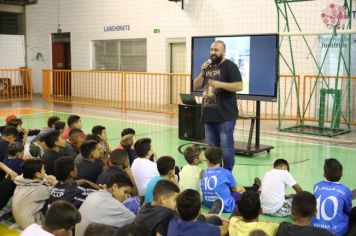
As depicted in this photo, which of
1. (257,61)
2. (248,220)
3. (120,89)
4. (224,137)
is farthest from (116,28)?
(248,220)

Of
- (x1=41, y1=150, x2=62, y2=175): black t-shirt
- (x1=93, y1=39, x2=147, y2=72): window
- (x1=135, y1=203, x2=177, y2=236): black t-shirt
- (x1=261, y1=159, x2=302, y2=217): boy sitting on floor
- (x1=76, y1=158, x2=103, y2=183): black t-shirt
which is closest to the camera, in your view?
(x1=135, y1=203, x2=177, y2=236): black t-shirt

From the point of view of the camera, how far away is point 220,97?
585 cm

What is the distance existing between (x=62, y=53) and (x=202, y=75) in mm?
15552

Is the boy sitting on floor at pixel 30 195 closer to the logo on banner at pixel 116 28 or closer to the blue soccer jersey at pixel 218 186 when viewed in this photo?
the blue soccer jersey at pixel 218 186

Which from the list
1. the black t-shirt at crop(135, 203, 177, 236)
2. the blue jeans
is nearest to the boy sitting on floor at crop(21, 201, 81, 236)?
the black t-shirt at crop(135, 203, 177, 236)

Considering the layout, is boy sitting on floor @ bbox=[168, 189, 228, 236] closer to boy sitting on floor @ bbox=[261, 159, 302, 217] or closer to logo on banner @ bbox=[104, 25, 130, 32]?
boy sitting on floor @ bbox=[261, 159, 302, 217]

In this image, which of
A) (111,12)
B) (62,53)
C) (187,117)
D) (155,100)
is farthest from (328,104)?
(62,53)

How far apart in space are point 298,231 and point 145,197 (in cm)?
184

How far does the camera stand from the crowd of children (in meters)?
3.22

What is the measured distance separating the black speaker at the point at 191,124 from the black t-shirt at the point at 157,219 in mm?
5678

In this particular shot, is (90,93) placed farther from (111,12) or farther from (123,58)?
(111,12)

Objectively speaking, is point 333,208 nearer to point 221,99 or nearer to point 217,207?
point 217,207

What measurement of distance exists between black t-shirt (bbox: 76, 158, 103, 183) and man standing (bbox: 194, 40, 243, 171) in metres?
1.55

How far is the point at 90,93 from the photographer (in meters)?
18.2
